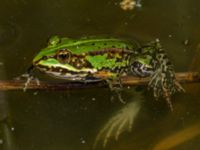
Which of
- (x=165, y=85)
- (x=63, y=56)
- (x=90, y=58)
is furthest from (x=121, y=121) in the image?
(x=63, y=56)

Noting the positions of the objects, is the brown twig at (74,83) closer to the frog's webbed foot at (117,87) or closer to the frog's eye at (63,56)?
the frog's webbed foot at (117,87)

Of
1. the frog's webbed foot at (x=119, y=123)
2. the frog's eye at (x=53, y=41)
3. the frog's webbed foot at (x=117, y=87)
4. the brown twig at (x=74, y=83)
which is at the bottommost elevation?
the frog's webbed foot at (x=119, y=123)

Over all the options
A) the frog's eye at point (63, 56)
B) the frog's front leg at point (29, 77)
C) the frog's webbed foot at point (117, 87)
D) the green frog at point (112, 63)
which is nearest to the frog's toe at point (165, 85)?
the green frog at point (112, 63)

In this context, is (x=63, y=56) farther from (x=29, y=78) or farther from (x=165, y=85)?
(x=165, y=85)

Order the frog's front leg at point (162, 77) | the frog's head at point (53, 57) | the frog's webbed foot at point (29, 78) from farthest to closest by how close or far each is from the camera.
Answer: the frog's front leg at point (162, 77) < the frog's webbed foot at point (29, 78) < the frog's head at point (53, 57)

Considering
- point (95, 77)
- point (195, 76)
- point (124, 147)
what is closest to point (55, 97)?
point (95, 77)

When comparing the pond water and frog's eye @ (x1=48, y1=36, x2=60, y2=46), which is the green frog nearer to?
frog's eye @ (x1=48, y1=36, x2=60, y2=46)

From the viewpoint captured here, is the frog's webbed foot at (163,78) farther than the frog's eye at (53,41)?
Yes
